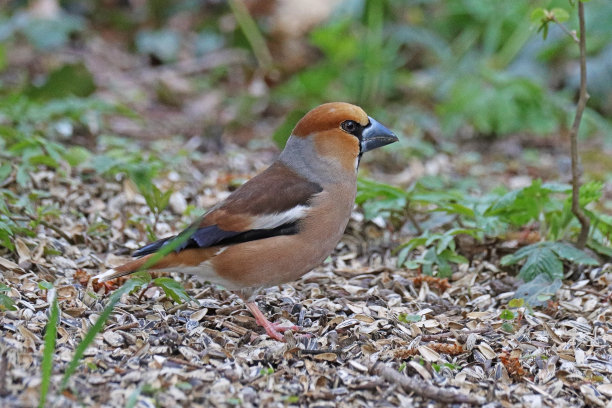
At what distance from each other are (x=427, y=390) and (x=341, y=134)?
1460mm

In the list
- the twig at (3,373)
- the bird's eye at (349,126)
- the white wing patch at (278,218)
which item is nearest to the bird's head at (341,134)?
the bird's eye at (349,126)

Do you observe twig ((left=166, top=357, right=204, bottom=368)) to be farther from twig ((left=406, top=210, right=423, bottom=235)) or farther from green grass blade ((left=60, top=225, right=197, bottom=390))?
twig ((left=406, top=210, right=423, bottom=235))

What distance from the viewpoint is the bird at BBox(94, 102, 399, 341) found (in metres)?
3.70

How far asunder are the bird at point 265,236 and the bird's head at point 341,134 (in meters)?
0.08

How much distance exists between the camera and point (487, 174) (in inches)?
267

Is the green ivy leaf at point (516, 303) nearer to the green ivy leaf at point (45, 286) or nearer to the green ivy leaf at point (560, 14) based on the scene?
the green ivy leaf at point (560, 14)

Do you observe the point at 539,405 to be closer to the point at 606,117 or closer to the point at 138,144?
the point at 138,144

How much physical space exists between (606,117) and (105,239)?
18.4ft

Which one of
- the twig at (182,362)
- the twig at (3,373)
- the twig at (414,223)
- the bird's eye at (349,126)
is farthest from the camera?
the twig at (414,223)

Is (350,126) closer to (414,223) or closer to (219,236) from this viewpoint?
(219,236)

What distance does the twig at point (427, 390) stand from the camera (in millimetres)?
3139

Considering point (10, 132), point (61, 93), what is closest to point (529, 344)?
point (10, 132)

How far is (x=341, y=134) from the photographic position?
13.4ft

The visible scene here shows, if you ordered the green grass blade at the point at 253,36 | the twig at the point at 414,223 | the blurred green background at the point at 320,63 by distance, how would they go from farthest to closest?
the green grass blade at the point at 253,36, the blurred green background at the point at 320,63, the twig at the point at 414,223
